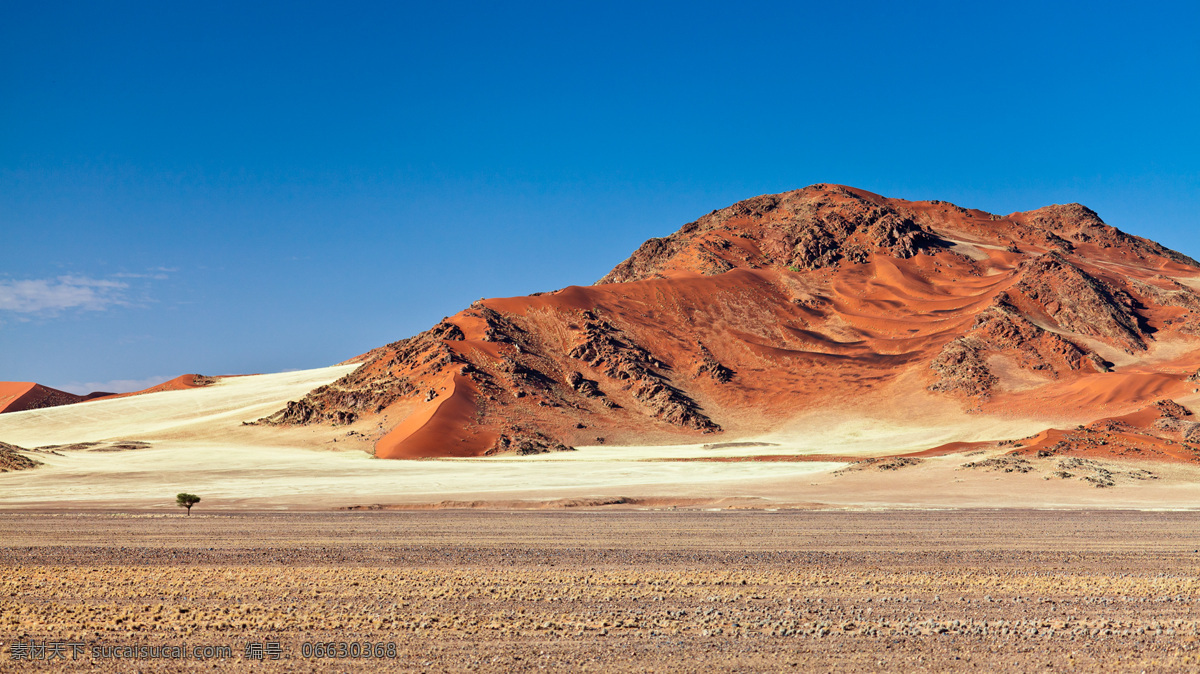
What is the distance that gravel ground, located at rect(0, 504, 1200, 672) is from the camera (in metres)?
11.6

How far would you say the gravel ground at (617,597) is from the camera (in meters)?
11.6

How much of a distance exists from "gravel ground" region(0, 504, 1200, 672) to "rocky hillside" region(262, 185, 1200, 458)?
42.2 m

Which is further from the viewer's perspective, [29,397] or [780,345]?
[29,397]

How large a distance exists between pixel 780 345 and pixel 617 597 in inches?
3269

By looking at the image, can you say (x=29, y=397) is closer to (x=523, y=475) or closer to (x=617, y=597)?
(x=523, y=475)

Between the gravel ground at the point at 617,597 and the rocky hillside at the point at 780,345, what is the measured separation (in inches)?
1663

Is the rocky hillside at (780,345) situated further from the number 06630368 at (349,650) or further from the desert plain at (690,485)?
the number 06630368 at (349,650)

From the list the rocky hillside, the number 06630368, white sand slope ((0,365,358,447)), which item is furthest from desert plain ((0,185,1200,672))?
white sand slope ((0,365,358,447))

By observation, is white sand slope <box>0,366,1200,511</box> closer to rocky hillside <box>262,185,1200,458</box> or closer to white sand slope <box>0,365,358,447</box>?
white sand slope <box>0,365,358,447</box>

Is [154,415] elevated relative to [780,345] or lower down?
lower down

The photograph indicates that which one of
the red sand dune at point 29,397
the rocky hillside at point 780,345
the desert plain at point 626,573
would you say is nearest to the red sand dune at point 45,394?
the red sand dune at point 29,397

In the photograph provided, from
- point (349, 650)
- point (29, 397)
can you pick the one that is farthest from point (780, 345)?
point (29, 397)

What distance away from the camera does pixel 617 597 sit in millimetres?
15055

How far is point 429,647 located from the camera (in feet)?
39.1
